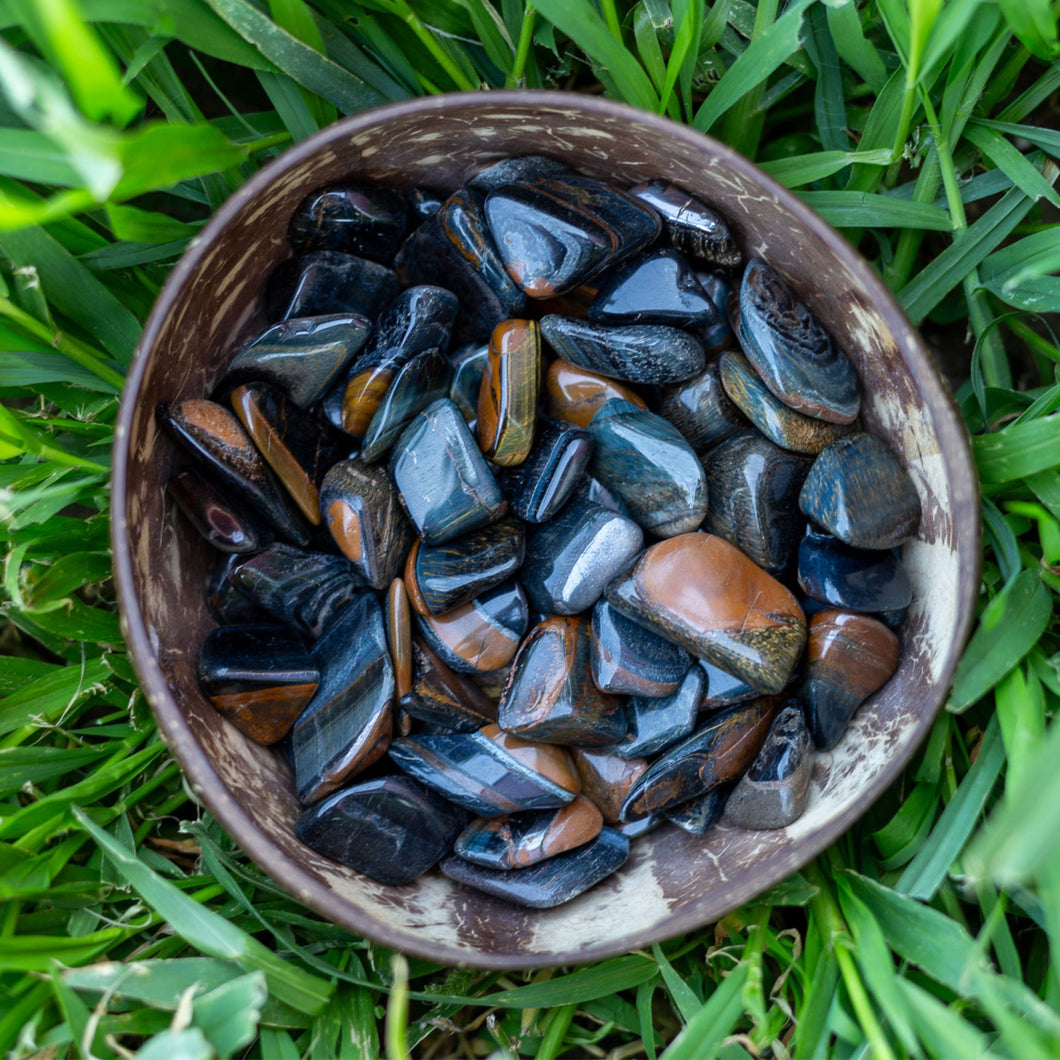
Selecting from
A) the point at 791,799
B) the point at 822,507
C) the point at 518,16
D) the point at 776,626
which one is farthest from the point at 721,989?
the point at 518,16

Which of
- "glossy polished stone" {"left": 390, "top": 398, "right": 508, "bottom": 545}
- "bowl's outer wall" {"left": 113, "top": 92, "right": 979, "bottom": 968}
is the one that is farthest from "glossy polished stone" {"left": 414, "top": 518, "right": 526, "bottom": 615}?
"bowl's outer wall" {"left": 113, "top": 92, "right": 979, "bottom": 968}

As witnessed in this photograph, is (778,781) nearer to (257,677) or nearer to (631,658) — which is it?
(631,658)

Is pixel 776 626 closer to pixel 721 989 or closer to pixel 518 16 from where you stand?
pixel 721 989

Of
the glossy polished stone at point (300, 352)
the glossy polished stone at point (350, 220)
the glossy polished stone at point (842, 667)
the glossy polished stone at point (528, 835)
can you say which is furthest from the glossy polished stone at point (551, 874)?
the glossy polished stone at point (350, 220)

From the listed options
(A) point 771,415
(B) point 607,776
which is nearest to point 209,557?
(B) point 607,776

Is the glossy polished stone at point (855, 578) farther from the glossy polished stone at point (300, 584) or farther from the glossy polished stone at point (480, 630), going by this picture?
the glossy polished stone at point (300, 584)

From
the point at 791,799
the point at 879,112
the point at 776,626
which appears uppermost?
the point at 879,112
